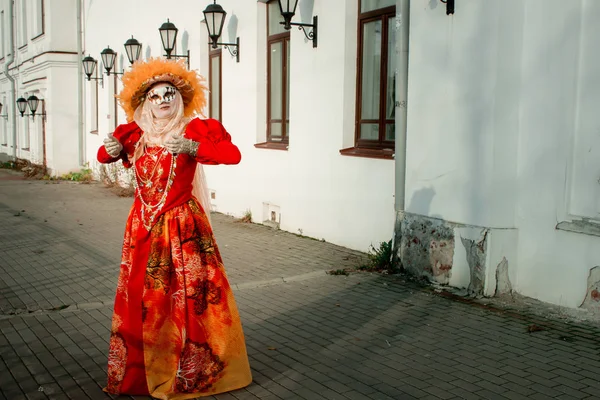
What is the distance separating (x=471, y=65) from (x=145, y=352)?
13.4 ft

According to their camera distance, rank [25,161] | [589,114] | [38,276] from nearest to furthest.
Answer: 1. [589,114]
2. [38,276]
3. [25,161]

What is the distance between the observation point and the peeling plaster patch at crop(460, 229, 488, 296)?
637 centimetres

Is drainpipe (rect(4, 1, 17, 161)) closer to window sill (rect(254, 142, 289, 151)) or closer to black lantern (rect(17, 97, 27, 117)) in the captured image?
black lantern (rect(17, 97, 27, 117))

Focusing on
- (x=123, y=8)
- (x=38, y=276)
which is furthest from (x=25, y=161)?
(x=38, y=276)

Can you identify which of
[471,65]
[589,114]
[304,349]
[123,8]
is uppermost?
[123,8]

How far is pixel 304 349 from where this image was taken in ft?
16.9

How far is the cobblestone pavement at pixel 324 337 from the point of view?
4.39 m

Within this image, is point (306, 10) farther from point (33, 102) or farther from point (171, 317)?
point (33, 102)

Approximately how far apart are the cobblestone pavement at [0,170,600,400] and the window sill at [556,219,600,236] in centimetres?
78

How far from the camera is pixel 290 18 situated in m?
9.28

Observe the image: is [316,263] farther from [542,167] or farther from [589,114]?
[589,114]

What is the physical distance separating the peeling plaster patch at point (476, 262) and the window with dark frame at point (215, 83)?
298 inches

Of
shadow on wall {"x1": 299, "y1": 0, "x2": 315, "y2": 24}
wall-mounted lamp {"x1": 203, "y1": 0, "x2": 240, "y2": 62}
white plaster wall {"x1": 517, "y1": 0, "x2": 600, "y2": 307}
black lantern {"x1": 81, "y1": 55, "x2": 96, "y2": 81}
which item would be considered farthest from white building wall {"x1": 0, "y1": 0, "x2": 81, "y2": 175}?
white plaster wall {"x1": 517, "y1": 0, "x2": 600, "y2": 307}

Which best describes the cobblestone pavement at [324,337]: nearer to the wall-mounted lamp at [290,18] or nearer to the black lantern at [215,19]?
the wall-mounted lamp at [290,18]
